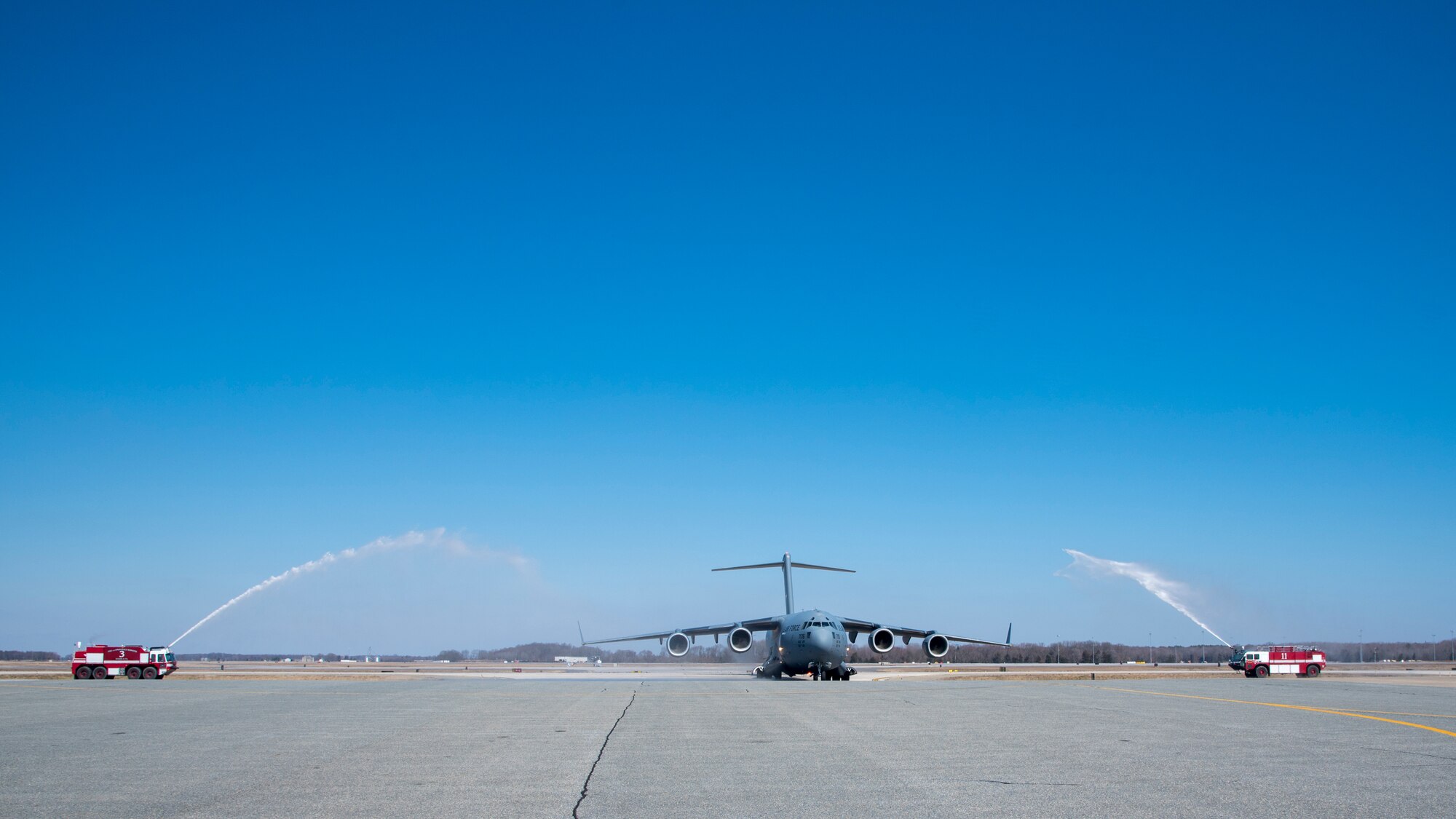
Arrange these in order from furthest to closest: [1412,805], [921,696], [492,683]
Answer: [492,683], [921,696], [1412,805]

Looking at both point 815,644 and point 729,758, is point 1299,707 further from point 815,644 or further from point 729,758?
point 815,644

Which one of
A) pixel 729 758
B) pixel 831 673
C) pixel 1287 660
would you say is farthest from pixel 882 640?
pixel 729 758

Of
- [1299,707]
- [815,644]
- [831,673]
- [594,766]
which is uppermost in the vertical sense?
[815,644]

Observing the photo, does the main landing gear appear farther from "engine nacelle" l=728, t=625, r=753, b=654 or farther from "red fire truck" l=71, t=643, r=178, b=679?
"red fire truck" l=71, t=643, r=178, b=679

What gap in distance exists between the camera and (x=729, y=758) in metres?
14.1

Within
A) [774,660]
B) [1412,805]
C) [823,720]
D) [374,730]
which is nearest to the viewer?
[1412,805]

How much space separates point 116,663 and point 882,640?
38230mm

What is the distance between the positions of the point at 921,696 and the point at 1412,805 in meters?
20.7

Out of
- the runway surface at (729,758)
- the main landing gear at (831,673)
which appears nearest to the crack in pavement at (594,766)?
the runway surface at (729,758)

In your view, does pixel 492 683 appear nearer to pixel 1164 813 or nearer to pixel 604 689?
pixel 604 689

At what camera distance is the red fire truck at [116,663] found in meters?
47.5

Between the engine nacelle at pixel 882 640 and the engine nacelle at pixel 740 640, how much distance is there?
21.3ft

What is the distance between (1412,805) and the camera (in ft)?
32.8

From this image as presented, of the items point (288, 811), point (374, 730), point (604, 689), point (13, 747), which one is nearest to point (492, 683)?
point (604, 689)
